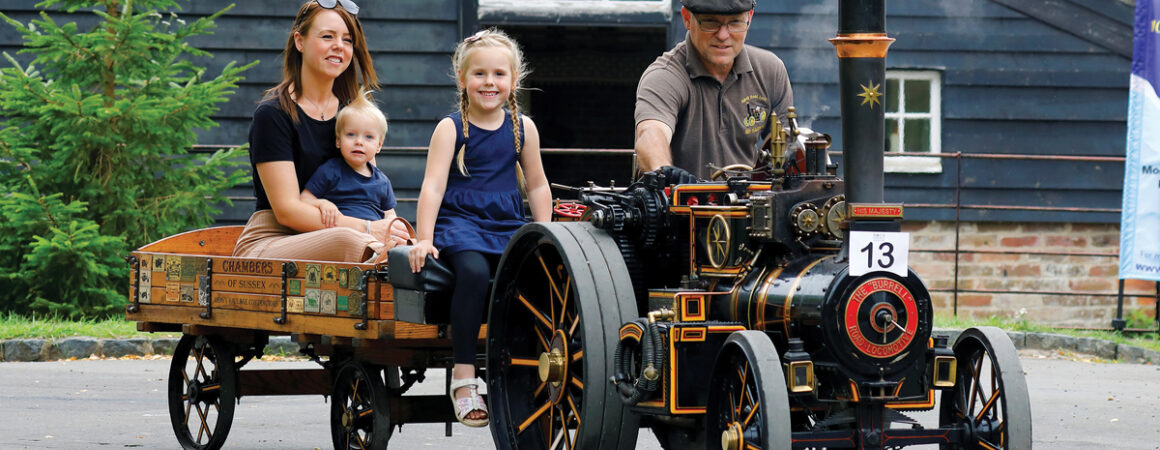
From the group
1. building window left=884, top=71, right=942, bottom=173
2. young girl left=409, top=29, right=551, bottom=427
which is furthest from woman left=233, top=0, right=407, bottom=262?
building window left=884, top=71, right=942, bottom=173

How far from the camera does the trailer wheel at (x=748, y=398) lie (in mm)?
3998

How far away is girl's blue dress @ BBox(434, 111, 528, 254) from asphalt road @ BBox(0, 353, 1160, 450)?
155 centimetres

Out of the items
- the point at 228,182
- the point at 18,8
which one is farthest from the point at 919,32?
the point at 18,8

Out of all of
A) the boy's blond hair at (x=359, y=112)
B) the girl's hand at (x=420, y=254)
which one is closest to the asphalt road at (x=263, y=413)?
the boy's blond hair at (x=359, y=112)

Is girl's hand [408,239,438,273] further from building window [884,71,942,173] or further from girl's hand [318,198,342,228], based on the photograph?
building window [884,71,942,173]

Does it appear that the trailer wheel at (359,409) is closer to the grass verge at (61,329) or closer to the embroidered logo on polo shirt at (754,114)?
the embroidered logo on polo shirt at (754,114)

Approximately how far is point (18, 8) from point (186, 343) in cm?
751

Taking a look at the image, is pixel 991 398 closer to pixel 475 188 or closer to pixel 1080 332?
pixel 475 188

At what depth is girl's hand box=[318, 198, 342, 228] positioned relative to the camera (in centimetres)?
617

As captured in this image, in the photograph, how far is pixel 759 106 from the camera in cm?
577

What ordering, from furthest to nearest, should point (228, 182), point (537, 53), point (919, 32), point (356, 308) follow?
point (537, 53)
point (919, 32)
point (228, 182)
point (356, 308)

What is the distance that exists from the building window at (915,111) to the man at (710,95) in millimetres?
8822

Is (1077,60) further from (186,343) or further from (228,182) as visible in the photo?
(186,343)

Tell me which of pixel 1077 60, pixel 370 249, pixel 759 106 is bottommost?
pixel 370 249
